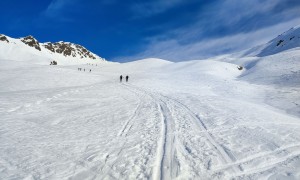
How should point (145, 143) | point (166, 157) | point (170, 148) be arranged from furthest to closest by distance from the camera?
point (145, 143) < point (170, 148) < point (166, 157)

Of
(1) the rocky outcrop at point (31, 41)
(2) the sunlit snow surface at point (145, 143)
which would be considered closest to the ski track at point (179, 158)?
(2) the sunlit snow surface at point (145, 143)

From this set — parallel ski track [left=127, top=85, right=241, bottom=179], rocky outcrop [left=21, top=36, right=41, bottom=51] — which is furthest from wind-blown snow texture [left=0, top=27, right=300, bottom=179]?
rocky outcrop [left=21, top=36, right=41, bottom=51]

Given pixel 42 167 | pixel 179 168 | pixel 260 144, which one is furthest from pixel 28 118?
pixel 260 144

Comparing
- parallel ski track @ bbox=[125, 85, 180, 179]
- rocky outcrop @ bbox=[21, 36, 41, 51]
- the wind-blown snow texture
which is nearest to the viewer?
parallel ski track @ bbox=[125, 85, 180, 179]

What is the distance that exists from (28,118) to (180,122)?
8.83m

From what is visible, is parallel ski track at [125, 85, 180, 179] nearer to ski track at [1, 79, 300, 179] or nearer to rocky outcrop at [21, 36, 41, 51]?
ski track at [1, 79, 300, 179]

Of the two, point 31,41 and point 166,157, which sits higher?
point 31,41

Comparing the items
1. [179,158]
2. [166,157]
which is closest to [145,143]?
[166,157]

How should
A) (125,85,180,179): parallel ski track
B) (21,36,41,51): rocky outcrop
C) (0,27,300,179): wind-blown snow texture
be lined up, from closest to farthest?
(125,85,180,179): parallel ski track → (0,27,300,179): wind-blown snow texture → (21,36,41,51): rocky outcrop

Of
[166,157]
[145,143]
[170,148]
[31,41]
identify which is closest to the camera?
[166,157]

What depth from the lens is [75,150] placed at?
29.2 feet

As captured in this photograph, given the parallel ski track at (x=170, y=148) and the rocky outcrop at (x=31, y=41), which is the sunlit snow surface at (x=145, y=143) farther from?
the rocky outcrop at (x=31, y=41)

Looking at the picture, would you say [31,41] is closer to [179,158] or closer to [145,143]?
[145,143]

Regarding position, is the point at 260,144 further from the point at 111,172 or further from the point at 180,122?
the point at 111,172
